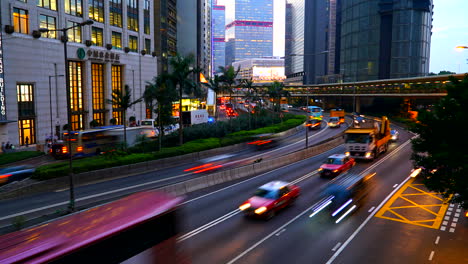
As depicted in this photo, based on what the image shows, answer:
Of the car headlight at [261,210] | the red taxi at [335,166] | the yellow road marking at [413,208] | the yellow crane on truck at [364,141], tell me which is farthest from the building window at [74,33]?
the yellow road marking at [413,208]

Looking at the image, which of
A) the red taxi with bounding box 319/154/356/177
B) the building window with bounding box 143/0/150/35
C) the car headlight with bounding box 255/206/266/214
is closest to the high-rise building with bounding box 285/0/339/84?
the building window with bounding box 143/0/150/35

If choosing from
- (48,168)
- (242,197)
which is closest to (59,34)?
(48,168)

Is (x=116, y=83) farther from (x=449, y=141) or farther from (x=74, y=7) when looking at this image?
(x=449, y=141)

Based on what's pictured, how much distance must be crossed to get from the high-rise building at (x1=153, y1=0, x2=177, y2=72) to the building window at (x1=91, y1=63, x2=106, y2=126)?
21717mm

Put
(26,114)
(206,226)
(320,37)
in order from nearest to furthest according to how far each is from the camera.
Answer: (206,226) < (26,114) < (320,37)

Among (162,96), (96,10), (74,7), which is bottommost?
(162,96)

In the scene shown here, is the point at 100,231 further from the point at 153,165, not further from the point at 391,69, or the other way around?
the point at 391,69

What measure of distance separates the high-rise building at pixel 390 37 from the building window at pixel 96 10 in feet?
278

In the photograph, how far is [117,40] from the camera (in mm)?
68062

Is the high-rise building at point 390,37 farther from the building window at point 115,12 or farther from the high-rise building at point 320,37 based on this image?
the building window at point 115,12

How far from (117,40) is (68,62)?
45.3 feet

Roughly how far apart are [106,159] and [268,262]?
21.3 metres

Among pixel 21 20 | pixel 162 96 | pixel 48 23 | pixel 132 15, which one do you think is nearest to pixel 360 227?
pixel 162 96

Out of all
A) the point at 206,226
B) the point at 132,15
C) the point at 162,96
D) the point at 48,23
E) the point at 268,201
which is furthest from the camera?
the point at 132,15
